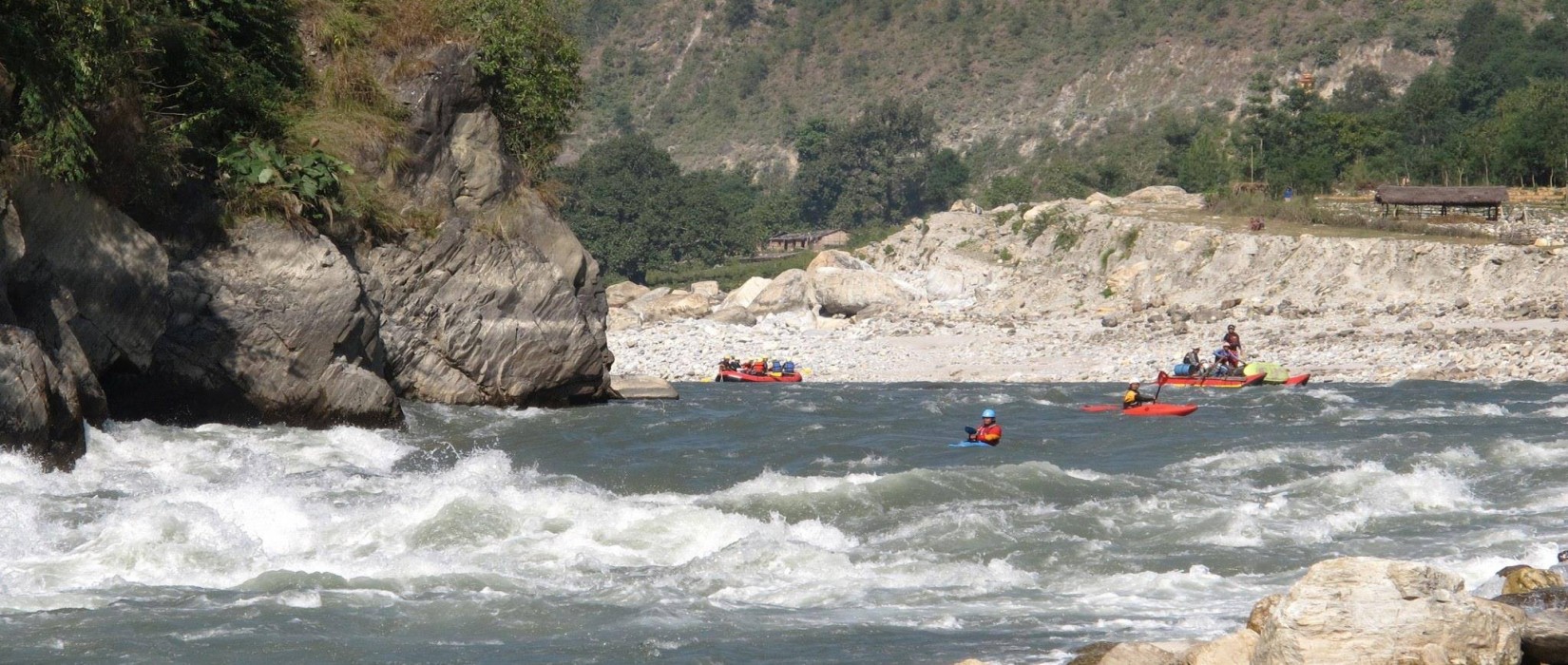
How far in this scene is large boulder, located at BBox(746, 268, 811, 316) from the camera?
46.3 m

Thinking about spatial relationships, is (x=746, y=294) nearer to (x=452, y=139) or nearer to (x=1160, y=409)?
(x=1160, y=409)

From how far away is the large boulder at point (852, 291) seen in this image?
45.0 meters

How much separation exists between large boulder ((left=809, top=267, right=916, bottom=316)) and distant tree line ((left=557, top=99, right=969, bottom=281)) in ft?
55.0

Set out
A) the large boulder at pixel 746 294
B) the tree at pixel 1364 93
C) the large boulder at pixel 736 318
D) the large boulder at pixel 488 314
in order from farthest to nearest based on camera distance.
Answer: the tree at pixel 1364 93
the large boulder at pixel 746 294
the large boulder at pixel 736 318
the large boulder at pixel 488 314

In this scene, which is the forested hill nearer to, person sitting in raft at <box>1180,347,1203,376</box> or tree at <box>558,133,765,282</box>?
tree at <box>558,133,765,282</box>

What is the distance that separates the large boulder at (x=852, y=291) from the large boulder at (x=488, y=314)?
2365cm

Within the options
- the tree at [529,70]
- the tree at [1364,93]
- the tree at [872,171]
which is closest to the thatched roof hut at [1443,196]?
the tree at [529,70]

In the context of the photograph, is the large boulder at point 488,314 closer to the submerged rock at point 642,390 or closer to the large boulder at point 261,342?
the large boulder at point 261,342

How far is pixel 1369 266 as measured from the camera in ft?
121

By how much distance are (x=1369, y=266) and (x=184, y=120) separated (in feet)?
91.5

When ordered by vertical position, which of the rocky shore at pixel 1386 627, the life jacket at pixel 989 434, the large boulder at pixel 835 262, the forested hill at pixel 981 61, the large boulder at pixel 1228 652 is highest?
the forested hill at pixel 981 61

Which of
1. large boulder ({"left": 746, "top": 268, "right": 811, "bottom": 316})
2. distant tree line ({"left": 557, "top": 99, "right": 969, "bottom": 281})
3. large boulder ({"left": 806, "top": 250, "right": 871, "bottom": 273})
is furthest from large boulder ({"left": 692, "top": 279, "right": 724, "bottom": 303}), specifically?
distant tree line ({"left": 557, "top": 99, "right": 969, "bottom": 281})

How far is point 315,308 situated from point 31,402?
14.1ft

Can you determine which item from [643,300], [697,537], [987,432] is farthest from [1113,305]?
[697,537]
